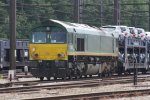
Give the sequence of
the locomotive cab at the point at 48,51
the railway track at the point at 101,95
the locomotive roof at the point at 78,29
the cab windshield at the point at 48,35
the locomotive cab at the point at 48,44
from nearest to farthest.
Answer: the railway track at the point at 101,95, the locomotive cab at the point at 48,51, the locomotive cab at the point at 48,44, the cab windshield at the point at 48,35, the locomotive roof at the point at 78,29

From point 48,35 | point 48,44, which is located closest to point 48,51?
point 48,44

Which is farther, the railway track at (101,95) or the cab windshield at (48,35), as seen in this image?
the cab windshield at (48,35)

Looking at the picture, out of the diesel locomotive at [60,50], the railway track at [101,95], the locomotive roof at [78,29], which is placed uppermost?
the locomotive roof at [78,29]

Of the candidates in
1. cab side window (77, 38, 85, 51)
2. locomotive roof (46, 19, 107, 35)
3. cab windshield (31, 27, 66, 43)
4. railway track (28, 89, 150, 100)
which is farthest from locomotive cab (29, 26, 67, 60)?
railway track (28, 89, 150, 100)

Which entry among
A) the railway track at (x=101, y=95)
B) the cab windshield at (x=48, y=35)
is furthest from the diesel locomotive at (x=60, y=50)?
the railway track at (x=101, y=95)

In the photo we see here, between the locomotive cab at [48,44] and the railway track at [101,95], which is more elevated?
the locomotive cab at [48,44]

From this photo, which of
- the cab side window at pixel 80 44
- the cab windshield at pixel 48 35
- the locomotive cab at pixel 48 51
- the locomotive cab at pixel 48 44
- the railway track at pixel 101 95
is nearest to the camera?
the railway track at pixel 101 95

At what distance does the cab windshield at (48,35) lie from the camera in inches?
1105

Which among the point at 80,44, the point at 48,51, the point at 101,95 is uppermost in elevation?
the point at 80,44

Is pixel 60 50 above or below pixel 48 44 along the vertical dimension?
below

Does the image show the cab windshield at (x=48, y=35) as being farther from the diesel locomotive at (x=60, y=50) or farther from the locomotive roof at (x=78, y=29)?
the locomotive roof at (x=78, y=29)

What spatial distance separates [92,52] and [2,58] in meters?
13.4

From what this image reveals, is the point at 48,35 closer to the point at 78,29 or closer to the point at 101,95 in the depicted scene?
the point at 78,29

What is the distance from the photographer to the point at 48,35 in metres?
28.3
